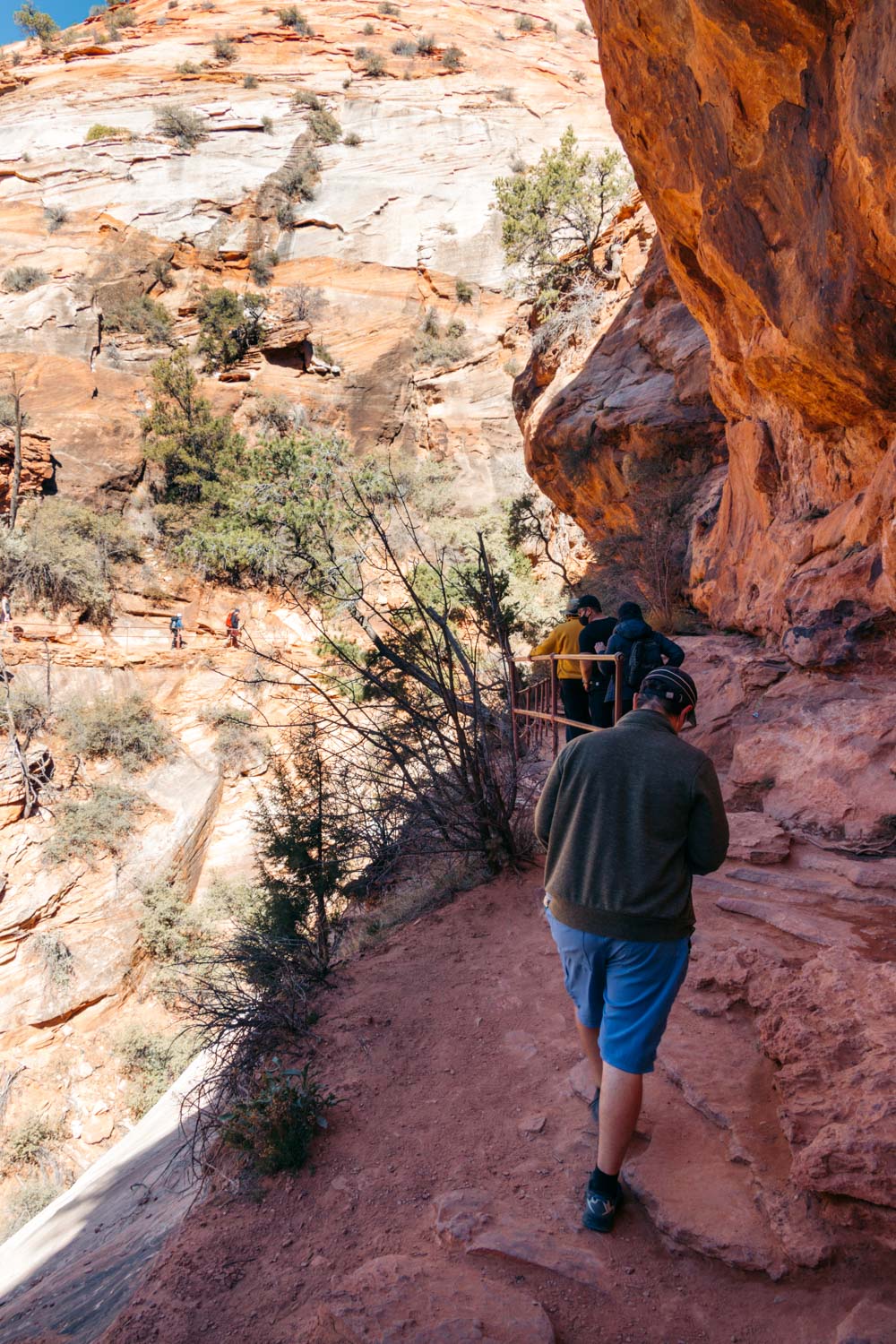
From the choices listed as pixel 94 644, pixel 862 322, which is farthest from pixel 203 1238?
pixel 94 644

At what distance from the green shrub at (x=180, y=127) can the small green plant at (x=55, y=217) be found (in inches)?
247

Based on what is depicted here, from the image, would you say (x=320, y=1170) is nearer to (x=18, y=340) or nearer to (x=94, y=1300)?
(x=94, y=1300)

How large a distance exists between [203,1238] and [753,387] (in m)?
7.34

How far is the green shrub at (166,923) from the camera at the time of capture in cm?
1341

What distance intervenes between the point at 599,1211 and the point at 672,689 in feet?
5.01

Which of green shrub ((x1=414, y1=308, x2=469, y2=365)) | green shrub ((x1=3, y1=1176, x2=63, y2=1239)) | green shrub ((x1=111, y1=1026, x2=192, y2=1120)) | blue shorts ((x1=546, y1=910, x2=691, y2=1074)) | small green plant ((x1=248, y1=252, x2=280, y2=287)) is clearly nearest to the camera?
blue shorts ((x1=546, y1=910, x2=691, y2=1074))

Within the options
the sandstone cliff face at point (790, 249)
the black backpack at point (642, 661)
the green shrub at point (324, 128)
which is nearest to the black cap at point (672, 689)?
the black backpack at point (642, 661)

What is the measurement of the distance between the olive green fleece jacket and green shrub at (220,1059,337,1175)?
1.71m

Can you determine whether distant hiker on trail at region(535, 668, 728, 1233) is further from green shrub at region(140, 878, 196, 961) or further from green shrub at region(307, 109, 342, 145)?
green shrub at region(307, 109, 342, 145)

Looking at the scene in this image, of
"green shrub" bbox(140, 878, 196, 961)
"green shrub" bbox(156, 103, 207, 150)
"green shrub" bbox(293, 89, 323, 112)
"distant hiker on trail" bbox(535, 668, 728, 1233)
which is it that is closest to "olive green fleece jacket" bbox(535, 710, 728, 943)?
"distant hiker on trail" bbox(535, 668, 728, 1233)

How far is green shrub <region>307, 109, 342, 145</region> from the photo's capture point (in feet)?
107

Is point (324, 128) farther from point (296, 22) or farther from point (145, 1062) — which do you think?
→ point (145, 1062)

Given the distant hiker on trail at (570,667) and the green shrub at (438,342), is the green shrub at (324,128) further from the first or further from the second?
the distant hiker on trail at (570,667)

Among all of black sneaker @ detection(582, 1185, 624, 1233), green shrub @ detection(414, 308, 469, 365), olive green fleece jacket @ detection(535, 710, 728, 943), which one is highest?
olive green fleece jacket @ detection(535, 710, 728, 943)
